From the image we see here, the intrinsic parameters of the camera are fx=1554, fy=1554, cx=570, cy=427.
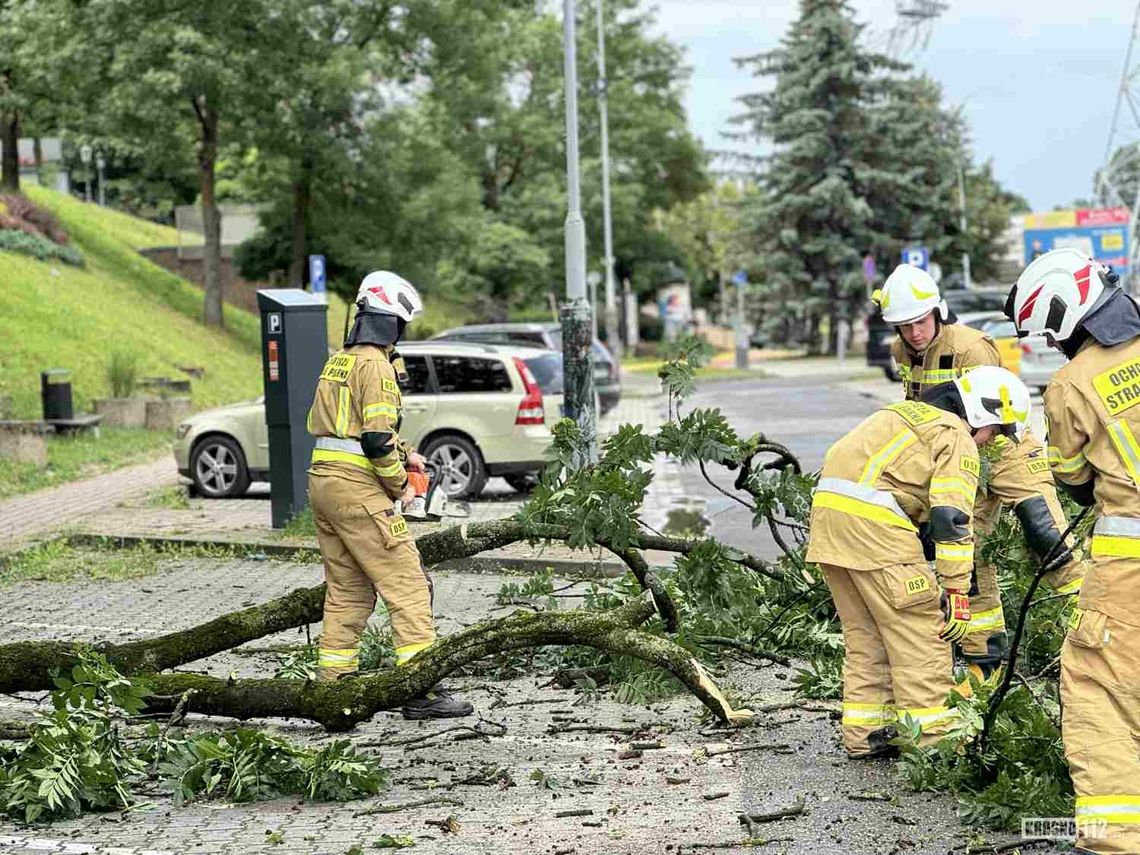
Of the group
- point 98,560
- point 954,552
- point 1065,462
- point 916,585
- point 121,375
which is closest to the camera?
point 1065,462

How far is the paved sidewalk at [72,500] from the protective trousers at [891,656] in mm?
8338

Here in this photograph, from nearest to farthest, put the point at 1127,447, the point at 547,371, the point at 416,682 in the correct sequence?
the point at 1127,447 < the point at 416,682 < the point at 547,371

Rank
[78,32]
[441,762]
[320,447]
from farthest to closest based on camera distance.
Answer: [78,32] < [320,447] < [441,762]

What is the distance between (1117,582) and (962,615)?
3.57 ft

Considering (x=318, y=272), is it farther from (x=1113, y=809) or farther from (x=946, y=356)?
(x=1113, y=809)

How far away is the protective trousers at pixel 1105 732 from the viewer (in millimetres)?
4531

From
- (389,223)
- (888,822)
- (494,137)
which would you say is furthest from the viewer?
(494,137)

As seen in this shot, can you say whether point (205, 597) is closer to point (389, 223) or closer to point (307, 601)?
point (307, 601)

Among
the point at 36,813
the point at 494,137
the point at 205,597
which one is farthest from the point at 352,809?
the point at 494,137

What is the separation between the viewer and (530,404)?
15.4m

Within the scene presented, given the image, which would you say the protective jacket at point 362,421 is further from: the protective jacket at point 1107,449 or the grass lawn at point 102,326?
the grass lawn at point 102,326

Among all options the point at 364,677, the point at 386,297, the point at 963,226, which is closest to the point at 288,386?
the point at 386,297

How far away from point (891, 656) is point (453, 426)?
9.92m

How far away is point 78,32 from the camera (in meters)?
32.4
